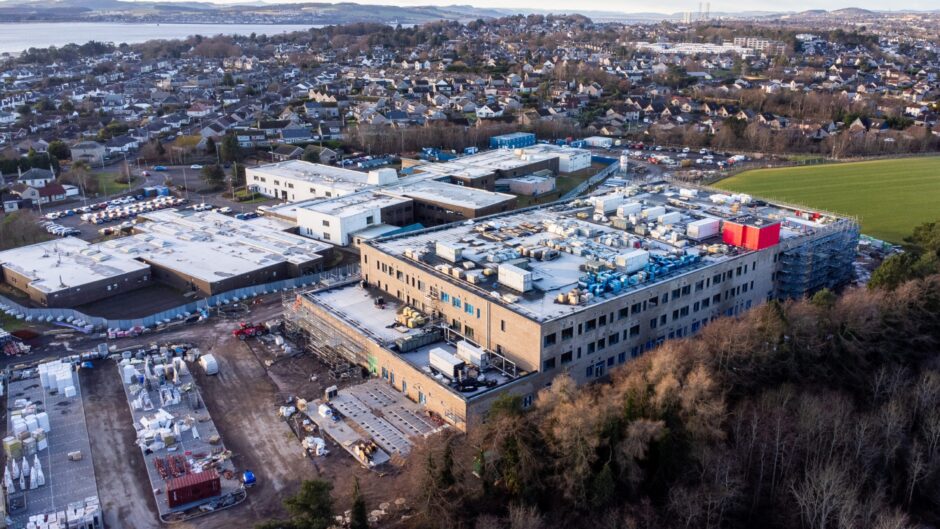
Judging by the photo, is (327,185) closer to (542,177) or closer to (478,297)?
(542,177)

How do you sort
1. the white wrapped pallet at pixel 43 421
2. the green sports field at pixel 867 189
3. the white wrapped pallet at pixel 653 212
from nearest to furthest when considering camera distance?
1. the white wrapped pallet at pixel 43 421
2. the white wrapped pallet at pixel 653 212
3. the green sports field at pixel 867 189

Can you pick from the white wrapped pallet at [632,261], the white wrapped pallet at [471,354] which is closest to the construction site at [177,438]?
the white wrapped pallet at [471,354]

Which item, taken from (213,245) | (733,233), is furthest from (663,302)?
(213,245)

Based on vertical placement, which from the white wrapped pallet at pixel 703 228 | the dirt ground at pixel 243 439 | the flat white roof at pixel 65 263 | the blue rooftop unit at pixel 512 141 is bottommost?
the dirt ground at pixel 243 439

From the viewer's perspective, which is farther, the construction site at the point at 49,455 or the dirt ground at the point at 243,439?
the dirt ground at the point at 243,439

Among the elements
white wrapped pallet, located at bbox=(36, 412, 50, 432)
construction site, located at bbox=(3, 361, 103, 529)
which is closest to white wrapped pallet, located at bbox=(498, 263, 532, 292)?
construction site, located at bbox=(3, 361, 103, 529)

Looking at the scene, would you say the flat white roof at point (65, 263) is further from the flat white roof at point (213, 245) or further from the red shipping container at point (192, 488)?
the red shipping container at point (192, 488)
